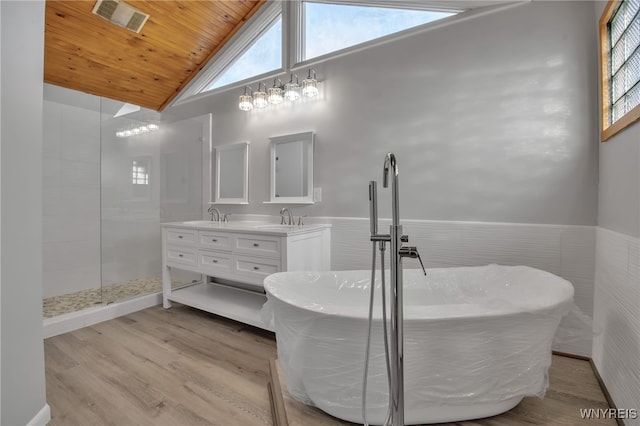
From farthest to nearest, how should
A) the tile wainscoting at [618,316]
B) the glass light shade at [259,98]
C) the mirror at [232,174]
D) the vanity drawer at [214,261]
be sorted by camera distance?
1. the mirror at [232,174]
2. the glass light shade at [259,98]
3. the vanity drawer at [214,261]
4. the tile wainscoting at [618,316]

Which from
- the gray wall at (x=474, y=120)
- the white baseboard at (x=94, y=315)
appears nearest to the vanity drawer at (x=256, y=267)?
the gray wall at (x=474, y=120)

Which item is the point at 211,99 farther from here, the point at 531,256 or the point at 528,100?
the point at 531,256

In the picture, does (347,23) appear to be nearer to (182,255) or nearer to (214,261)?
(214,261)

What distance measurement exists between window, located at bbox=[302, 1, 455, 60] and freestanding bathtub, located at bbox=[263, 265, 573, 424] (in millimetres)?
2085

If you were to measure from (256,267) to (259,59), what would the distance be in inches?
87.3

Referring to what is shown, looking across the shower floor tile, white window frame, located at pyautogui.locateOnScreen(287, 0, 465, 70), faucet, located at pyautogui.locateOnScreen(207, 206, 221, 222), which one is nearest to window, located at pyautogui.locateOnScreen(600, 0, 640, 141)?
white window frame, located at pyautogui.locateOnScreen(287, 0, 465, 70)

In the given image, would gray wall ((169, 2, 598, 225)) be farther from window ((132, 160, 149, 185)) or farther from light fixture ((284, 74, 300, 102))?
window ((132, 160, 149, 185))

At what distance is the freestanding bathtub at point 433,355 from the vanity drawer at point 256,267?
2.57 ft

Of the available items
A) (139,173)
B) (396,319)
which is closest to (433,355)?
(396,319)

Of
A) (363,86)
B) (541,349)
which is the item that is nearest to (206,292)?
(363,86)

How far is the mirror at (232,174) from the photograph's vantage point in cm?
297

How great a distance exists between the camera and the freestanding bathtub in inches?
42.6

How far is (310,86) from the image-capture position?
2453 millimetres

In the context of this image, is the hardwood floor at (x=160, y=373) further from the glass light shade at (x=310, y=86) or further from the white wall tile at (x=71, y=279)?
the glass light shade at (x=310, y=86)
